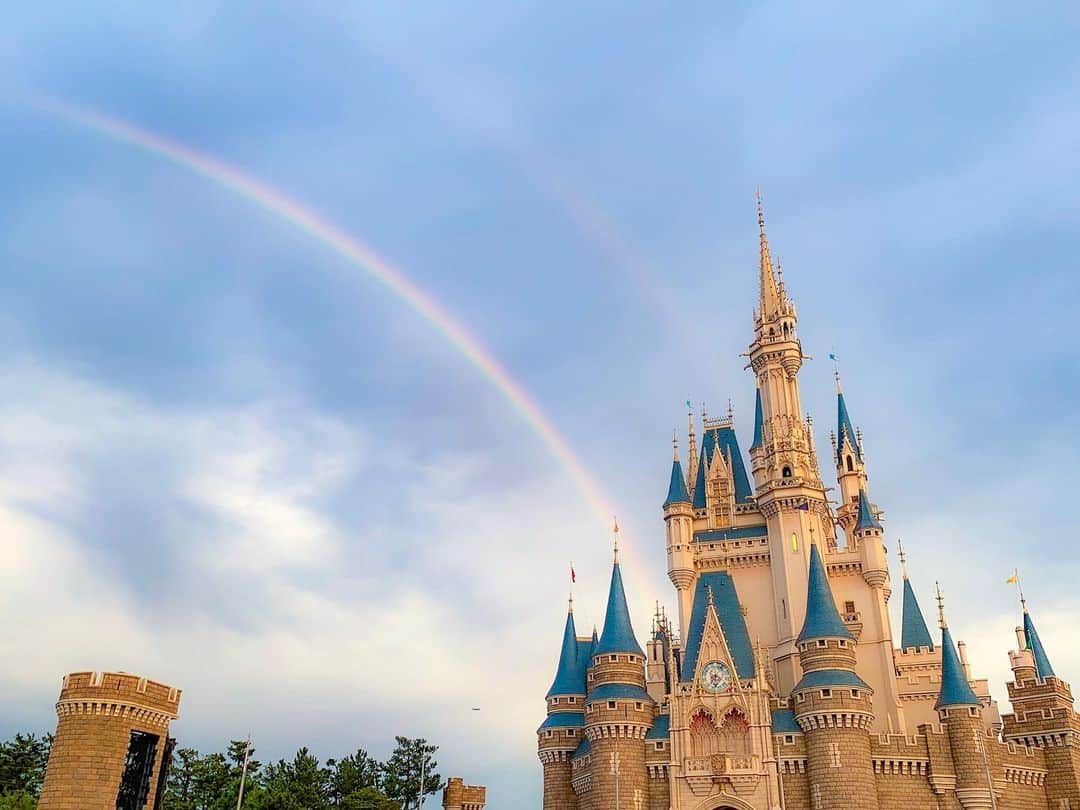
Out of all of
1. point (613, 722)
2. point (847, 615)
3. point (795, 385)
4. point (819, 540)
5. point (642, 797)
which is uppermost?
point (795, 385)

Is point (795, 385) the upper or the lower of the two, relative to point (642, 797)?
upper

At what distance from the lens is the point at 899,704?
76938 millimetres

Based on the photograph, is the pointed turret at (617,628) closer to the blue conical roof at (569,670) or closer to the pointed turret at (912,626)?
the blue conical roof at (569,670)

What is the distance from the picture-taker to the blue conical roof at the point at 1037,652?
8300 centimetres

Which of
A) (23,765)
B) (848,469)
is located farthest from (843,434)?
(23,765)

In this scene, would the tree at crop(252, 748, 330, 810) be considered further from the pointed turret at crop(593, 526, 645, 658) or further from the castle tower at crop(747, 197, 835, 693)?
the castle tower at crop(747, 197, 835, 693)

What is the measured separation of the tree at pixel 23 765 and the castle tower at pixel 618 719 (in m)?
51.5

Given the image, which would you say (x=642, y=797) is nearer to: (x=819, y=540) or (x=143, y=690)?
(x=819, y=540)

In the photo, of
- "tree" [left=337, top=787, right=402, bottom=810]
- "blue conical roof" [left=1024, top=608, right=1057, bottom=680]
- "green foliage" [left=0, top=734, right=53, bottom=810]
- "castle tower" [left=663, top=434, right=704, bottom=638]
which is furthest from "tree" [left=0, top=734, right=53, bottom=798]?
"blue conical roof" [left=1024, top=608, right=1057, bottom=680]

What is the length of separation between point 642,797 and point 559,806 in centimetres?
920

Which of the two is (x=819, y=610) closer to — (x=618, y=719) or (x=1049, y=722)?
(x=618, y=719)

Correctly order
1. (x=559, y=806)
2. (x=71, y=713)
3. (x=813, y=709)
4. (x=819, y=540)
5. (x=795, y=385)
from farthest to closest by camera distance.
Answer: (x=795, y=385)
(x=819, y=540)
(x=559, y=806)
(x=813, y=709)
(x=71, y=713)

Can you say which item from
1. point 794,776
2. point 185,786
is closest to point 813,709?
point 794,776

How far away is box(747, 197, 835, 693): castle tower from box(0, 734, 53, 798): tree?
65.9 meters
